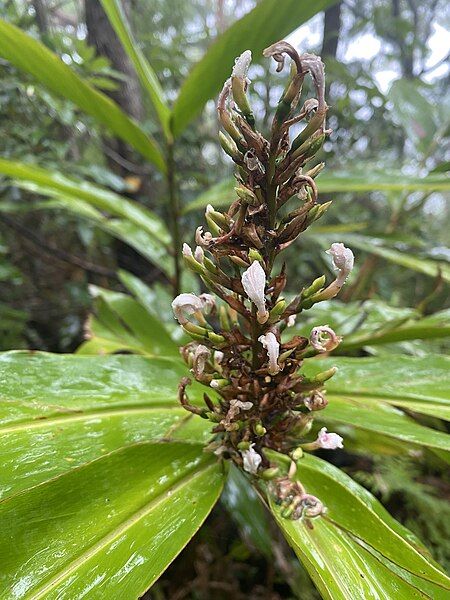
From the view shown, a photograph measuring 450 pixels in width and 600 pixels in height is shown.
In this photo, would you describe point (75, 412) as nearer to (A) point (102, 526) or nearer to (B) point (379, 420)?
(A) point (102, 526)

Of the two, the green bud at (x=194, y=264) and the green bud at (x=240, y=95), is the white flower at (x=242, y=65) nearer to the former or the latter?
the green bud at (x=240, y=95)

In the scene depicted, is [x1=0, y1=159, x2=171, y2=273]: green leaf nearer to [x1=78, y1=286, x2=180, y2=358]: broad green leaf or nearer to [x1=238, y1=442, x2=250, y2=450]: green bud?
[x1=78, y1=286, x2=180, y2=358]: broad green leaf

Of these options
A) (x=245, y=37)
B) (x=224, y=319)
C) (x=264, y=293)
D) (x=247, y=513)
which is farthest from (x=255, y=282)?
(x=247, y=513)

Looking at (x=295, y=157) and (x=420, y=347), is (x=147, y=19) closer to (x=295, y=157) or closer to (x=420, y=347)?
(x=420, y=347)

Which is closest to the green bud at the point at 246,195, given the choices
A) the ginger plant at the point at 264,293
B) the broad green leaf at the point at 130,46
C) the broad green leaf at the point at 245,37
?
the ginger plant at the point at 264,293

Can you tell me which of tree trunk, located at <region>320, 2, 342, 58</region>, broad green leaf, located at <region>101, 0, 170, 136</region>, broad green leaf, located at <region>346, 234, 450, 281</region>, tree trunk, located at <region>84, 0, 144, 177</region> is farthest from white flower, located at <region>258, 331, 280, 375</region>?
tree trunk, located at <region>320, 2, 342, 58</region>

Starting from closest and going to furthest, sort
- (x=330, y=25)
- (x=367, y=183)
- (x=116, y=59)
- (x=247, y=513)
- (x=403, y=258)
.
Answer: (x=367, y=183)
(x=247, y=513)
(x=403, y=258)
(x=116, y=59)
(x=330, y=25)
